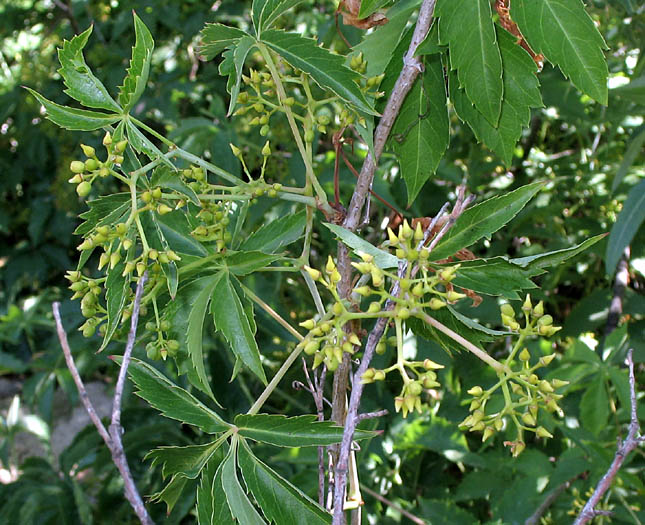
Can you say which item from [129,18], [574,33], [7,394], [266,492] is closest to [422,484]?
[266,492]

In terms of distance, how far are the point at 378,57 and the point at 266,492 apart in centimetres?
61

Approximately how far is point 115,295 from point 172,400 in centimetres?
14

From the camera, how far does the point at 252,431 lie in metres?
0.82

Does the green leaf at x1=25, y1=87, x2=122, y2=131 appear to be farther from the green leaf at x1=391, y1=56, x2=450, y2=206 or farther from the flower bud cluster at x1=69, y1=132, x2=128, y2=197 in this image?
the green leaf at x1=391, y1=56, x2=450, y2=206

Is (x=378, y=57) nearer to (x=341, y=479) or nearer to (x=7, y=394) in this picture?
(x=341, y=479)

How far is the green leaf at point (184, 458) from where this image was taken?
0.81 m

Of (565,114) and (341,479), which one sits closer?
(341,479)

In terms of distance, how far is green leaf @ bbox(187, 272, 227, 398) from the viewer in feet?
2.79

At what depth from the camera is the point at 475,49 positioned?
85 centimetres

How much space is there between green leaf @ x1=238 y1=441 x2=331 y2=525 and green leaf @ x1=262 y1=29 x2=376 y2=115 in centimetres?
44

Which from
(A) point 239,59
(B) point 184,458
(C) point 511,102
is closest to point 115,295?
(B) point 184,458

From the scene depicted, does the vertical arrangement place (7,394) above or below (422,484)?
below

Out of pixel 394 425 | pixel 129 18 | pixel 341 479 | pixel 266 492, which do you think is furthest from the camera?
pixel 129 18

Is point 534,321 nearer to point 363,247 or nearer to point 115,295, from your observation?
point 363,247
